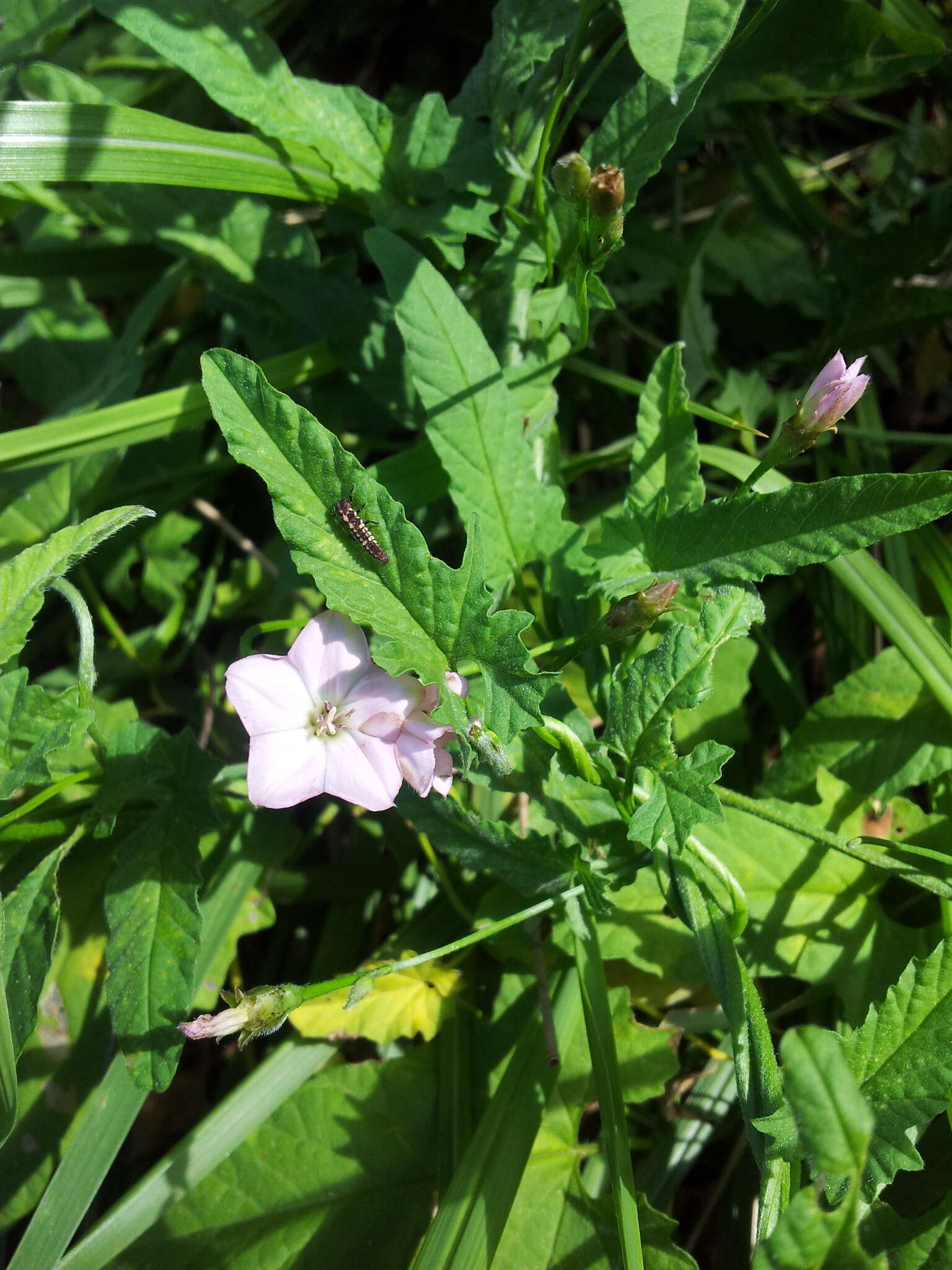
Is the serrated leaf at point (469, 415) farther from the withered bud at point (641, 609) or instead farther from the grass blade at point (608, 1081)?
the grass blade at point (608, 1081)

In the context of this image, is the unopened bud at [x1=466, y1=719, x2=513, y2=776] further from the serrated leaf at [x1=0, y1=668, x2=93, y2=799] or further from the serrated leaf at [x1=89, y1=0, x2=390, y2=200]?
the serrated leaf at [x1=89, y1=0, x2=390, y2=200]

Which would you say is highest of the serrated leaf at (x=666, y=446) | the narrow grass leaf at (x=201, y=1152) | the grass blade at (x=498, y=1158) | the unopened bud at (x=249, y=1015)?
the serrated leaf at (x=666, y=446)

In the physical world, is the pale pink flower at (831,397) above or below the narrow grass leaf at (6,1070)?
above

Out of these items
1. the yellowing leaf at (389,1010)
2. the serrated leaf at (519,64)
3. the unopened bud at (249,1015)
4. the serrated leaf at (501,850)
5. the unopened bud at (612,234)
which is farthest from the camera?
the yellowing leaf at (389,1010)

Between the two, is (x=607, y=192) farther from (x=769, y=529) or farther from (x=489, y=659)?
(x=489, y=659)

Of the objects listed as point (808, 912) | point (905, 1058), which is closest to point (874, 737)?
point (808, 912)

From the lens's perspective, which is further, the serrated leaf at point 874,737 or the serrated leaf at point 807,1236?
the serrated leaf at point 874,737

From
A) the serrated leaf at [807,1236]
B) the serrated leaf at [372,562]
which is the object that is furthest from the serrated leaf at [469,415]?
the serrated leaf at [807,1236]
